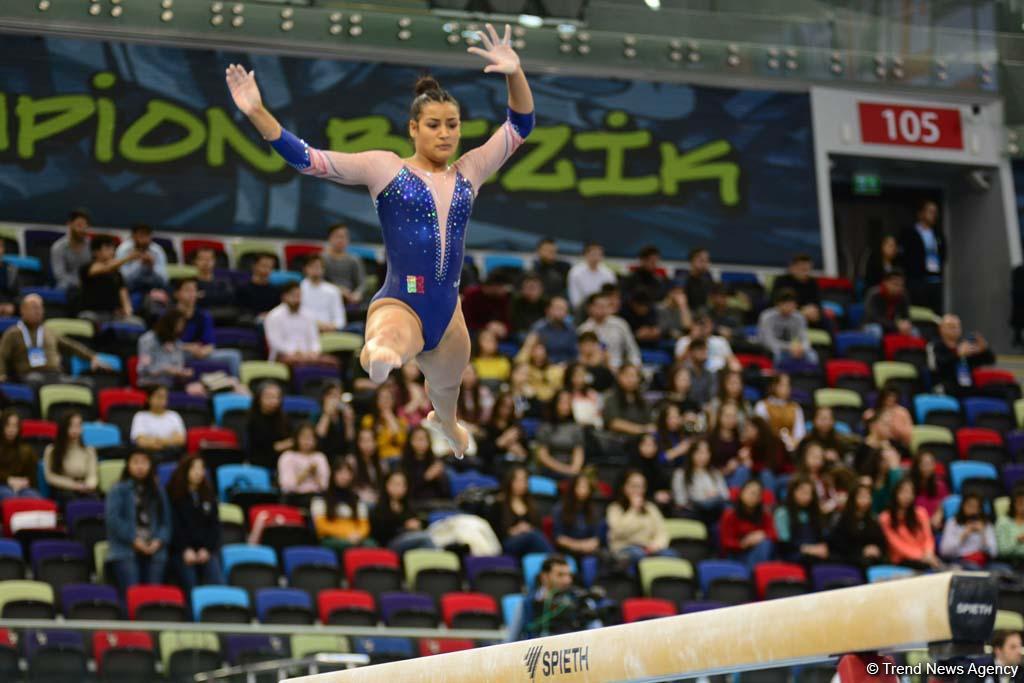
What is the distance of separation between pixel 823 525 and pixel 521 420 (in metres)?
2.44

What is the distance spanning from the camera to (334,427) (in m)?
11.4

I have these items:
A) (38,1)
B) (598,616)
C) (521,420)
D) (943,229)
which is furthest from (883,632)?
(943,229)

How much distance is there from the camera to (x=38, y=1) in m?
14.5

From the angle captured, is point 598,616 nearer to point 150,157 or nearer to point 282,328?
point 282,328

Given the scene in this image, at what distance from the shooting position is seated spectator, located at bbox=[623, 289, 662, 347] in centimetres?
1427

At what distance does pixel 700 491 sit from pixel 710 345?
2243 mm

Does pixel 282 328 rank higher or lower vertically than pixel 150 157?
lower

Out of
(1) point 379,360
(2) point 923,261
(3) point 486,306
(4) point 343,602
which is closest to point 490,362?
(3) point 486,306

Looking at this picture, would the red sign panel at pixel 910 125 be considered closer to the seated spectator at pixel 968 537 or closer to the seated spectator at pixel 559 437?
the seated spectator at pixel 968 537

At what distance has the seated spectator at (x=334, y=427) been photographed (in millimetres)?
11375

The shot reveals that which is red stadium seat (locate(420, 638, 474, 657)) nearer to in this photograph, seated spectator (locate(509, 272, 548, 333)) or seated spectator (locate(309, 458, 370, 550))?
seated spectator (locate(309, 458, 370, 550))

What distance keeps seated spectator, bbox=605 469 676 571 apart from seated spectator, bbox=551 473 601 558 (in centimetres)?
13

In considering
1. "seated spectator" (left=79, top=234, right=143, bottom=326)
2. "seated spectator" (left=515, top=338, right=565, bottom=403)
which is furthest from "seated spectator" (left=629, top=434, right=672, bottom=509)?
"seated spectator" (left=79, top=234, right=143, bottom=326)

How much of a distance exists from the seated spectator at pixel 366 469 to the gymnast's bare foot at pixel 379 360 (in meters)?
5.72
